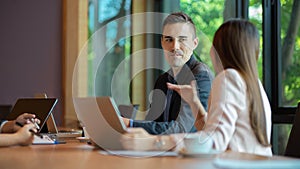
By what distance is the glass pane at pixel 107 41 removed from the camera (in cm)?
614

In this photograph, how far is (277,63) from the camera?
433cm

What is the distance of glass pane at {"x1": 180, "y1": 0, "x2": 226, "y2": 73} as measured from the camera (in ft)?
16.3

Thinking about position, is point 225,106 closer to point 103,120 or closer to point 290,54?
point 103,120

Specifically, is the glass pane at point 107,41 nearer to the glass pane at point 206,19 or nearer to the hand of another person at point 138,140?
the glass pane at point 206,19

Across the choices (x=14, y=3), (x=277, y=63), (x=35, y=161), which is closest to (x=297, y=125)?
(x=35, y=161)

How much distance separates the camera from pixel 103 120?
7.30ft

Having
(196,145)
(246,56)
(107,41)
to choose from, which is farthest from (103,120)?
(107,41)

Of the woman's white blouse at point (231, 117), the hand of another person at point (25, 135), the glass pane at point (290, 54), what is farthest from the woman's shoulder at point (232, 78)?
the glass pane at point (290, 54)

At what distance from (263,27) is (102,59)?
7.48ft

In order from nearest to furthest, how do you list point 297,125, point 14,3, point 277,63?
point 297,125 < point 277,63 < point 14,3

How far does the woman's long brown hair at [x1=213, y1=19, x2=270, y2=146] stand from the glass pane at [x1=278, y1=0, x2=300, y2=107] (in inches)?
81.7

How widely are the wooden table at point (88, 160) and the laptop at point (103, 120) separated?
73 millimetres

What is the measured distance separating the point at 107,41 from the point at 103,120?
4018 millimetres

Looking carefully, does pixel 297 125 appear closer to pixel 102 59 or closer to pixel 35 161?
pixel 35 161
